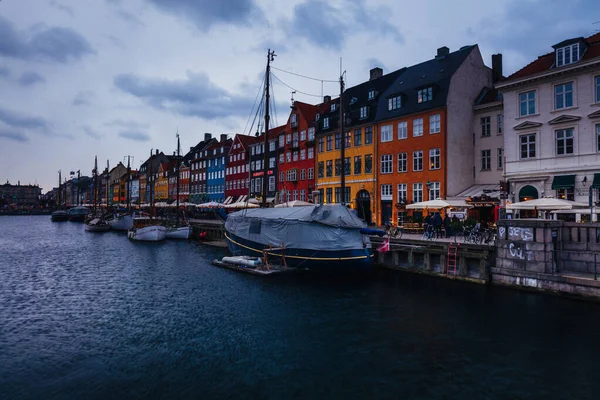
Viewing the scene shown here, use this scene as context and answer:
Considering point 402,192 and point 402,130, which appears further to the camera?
point 402,130

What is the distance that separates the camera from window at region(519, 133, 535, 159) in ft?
99.1

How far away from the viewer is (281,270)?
82.8 feet

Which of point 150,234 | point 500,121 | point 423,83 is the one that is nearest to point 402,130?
point 423,83

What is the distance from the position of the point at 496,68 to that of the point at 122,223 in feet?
203

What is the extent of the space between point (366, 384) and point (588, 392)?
5710 mm

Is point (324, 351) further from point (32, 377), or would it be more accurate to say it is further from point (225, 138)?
point (225, 138)

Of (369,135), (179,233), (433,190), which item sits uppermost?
(369,135)

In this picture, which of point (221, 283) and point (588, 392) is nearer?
point (588, 392)

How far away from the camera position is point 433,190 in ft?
127

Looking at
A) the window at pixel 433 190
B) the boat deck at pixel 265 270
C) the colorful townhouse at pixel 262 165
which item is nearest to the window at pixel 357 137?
the window at pixel 433 190

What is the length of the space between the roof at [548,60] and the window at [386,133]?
45.9ft

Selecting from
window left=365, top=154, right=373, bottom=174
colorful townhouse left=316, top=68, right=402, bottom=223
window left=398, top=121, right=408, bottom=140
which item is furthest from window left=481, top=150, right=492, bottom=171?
window left=365, top=154, right=373, bottom=174

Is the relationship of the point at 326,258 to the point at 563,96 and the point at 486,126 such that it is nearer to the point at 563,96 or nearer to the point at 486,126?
the point at 563,96

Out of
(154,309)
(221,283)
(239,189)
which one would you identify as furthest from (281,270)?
(239,189)
